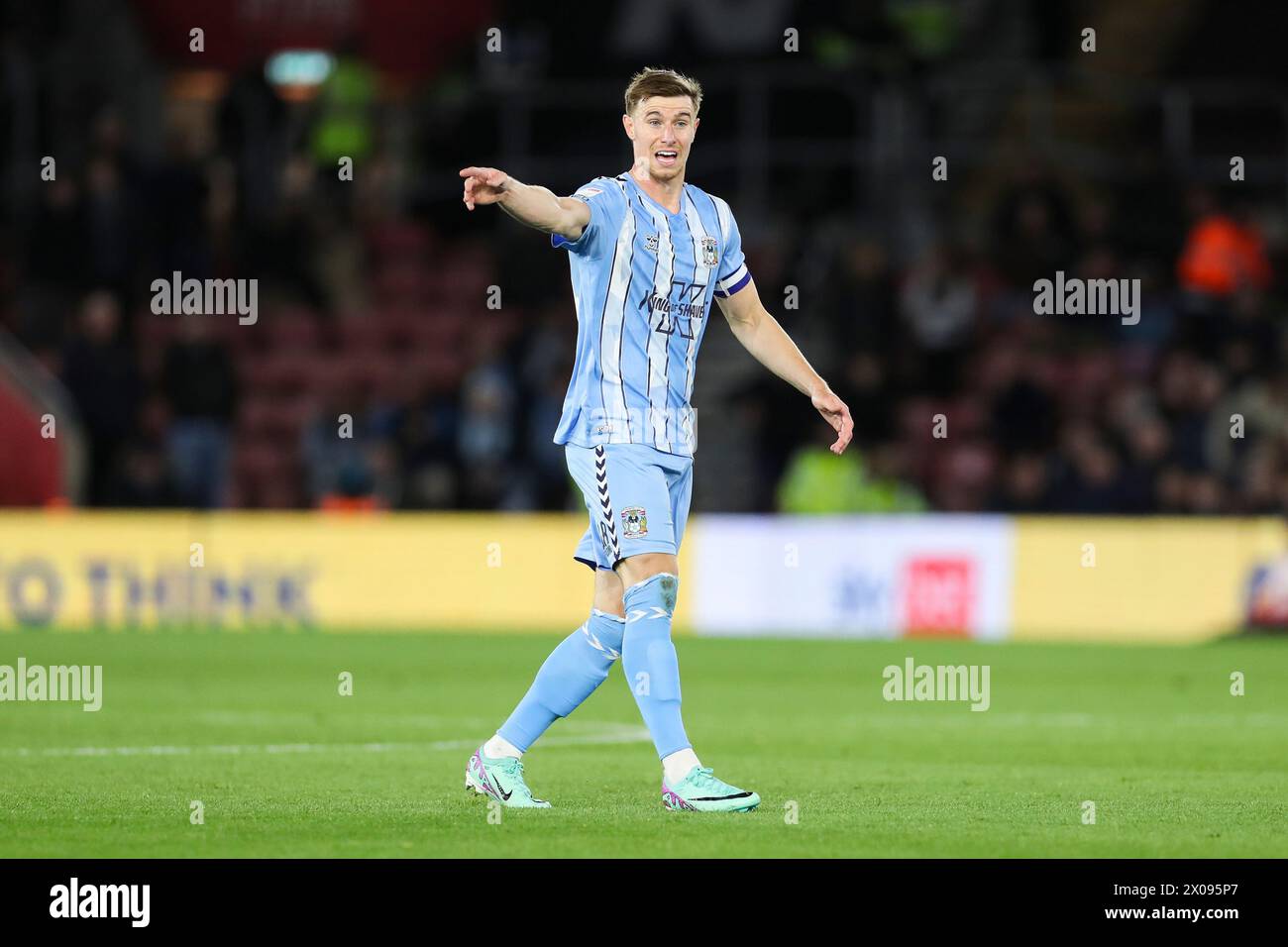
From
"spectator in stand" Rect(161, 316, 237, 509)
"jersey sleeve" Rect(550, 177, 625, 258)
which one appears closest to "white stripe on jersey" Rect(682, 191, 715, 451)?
"jersey sleeve" Rect(550, 177, 625, 258)

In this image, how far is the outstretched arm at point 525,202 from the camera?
7.57 metres

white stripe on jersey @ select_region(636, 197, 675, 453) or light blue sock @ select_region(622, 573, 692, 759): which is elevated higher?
white stripe on jersey @ select_region(636, 197, 675, 453)

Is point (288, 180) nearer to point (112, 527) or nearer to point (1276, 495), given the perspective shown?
point (112, 527)

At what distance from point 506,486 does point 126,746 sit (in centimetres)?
1139

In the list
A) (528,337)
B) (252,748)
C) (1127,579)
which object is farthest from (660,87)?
(528,337)

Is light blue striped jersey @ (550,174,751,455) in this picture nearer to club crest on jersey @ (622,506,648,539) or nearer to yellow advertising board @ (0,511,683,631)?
club crest on jersey @ (622,506,648,539)

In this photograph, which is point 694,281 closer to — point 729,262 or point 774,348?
point 729,262

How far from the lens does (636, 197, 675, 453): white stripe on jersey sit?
28.1 ft

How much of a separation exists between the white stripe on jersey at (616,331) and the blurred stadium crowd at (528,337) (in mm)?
12355

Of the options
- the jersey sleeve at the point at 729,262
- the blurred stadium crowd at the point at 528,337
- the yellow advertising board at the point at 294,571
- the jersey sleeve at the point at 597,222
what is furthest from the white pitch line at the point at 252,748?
the blurred stadium crowd at the point at 528,337

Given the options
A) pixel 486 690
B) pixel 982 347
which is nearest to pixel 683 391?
pixel 486 690

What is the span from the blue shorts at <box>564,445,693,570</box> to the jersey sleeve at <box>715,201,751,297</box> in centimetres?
76

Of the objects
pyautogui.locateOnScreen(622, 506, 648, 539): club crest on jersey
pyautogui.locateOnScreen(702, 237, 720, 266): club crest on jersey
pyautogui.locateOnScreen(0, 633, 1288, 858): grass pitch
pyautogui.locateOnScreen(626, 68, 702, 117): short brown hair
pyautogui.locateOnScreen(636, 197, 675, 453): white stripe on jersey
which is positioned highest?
pyautogui.locateOnScreen(626, 68, 702, 117): short brown hair

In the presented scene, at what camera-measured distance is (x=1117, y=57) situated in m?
27.0
